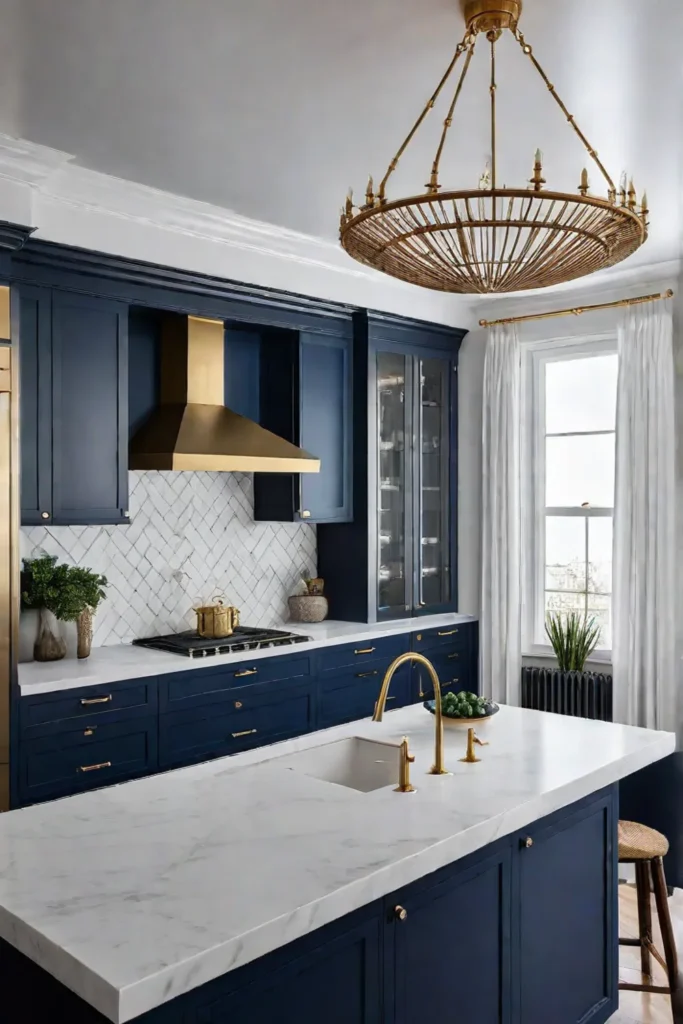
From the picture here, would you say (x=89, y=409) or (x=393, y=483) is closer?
(x=89, y=409)

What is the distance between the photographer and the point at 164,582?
4.32 m

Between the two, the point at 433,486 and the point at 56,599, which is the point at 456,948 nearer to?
the point at 56,599

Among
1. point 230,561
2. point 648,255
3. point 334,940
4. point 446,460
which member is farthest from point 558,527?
point 334,940

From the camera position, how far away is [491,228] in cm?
209

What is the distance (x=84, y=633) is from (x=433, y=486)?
230cm

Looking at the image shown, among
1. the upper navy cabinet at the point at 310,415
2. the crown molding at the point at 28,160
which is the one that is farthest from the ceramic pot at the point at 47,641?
the crown molding at the point at 28,160

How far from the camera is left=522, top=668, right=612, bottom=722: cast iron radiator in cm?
A: 470

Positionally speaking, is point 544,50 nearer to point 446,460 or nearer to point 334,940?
point 334,940

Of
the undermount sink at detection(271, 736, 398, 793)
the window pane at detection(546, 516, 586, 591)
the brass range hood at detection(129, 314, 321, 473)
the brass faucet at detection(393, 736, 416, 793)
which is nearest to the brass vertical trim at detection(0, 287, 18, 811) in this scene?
the brass range hood at detection(129, 314, 321, 473)

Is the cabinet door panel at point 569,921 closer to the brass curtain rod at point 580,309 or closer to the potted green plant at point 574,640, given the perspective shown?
the potted green plant at point 574,640

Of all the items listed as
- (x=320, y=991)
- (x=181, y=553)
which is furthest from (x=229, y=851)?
(x=181, y=553)

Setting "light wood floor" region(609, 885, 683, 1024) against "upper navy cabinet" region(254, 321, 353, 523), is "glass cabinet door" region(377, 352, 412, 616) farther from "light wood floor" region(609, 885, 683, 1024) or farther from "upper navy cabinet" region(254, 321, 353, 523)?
"light wood floor" region(609, 885, 683, 1024)

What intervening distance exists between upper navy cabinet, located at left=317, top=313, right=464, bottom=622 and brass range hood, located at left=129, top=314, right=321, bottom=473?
0.65 metres

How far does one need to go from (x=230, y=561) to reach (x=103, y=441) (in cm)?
116
